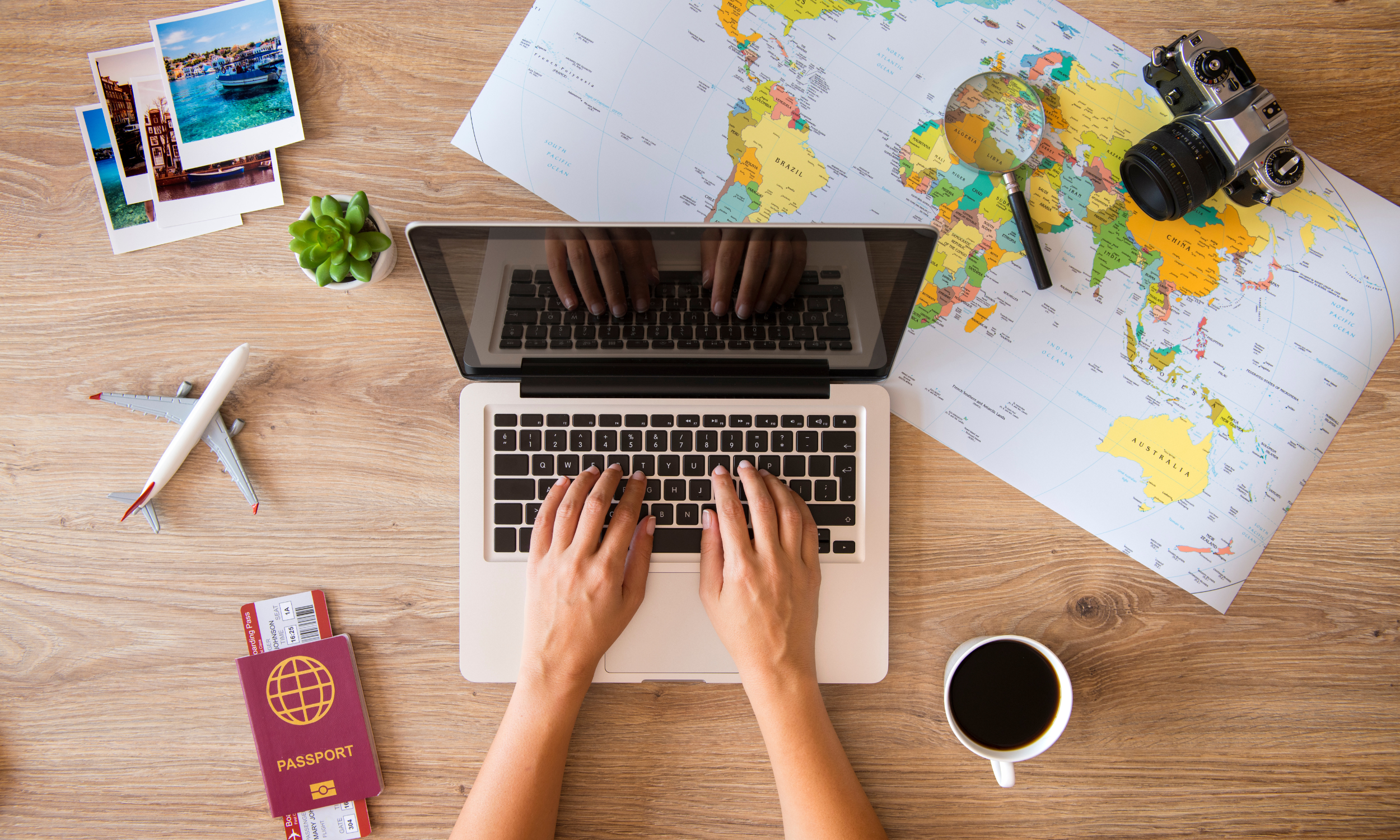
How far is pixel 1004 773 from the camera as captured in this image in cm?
87

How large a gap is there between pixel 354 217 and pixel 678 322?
0.41 metres

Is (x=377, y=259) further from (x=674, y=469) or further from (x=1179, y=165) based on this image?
(x=1179, y=165)

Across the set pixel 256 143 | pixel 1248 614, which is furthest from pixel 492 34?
pixel 1248 614

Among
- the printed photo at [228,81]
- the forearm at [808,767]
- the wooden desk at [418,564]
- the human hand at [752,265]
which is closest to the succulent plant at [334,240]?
the wooden desk at [418,564]

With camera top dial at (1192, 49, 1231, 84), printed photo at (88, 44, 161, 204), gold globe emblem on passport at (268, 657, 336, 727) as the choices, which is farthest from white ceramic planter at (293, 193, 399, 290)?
camera top dial at (1192, 49, 1231, 84)

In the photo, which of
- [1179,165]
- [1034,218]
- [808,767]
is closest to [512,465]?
[808,767]

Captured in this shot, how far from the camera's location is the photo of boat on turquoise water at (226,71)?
985 millimetres

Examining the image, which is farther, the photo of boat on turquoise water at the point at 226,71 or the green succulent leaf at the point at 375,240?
the photo of boat on turquoise water at the point at 226,71

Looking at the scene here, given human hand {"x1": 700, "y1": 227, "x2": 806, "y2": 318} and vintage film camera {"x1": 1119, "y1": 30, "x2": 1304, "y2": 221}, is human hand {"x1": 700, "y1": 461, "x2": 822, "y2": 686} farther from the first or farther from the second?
vintage film camera {"x1": 1119, "y1": 30, "x2": 1304, "y2": 221}

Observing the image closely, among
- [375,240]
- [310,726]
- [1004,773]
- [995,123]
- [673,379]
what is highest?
[995,123]

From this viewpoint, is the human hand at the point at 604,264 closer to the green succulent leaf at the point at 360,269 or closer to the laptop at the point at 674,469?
the laptop at the point at 674,469

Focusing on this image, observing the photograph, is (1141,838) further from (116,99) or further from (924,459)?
(116,99)

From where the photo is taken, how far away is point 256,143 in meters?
0.99

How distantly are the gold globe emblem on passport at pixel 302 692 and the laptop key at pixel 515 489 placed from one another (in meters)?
0.33
